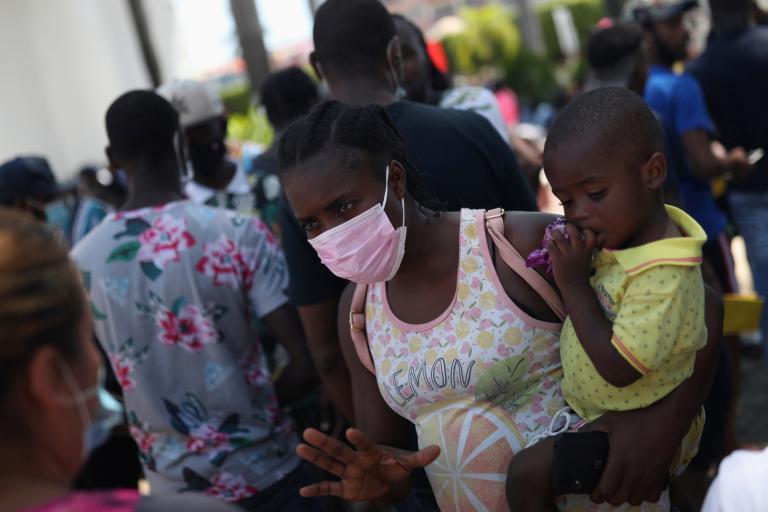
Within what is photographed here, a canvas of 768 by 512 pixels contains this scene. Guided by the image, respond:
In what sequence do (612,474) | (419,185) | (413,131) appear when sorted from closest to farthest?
(612,474) → (419,185) → (413,131)

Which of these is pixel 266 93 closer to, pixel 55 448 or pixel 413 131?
pixel 413 131

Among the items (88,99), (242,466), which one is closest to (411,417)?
(242,466)

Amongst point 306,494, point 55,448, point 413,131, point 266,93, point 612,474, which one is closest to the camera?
point 55,448

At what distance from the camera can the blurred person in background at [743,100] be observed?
191 inches

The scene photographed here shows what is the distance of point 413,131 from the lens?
293cm

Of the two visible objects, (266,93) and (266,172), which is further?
(266,93)

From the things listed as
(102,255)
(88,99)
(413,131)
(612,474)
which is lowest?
(88,99)

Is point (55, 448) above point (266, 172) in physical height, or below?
above

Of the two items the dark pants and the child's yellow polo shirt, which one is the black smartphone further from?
the dark pants

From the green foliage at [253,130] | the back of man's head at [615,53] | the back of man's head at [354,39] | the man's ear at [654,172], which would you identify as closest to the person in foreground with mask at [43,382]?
the man's ear at [654,172]

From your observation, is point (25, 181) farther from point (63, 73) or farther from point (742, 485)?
point (63, 73)

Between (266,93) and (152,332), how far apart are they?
2.28 metres

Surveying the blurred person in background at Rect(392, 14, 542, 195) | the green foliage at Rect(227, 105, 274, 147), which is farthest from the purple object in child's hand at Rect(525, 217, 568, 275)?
the green foliage at Rect(227, 105, 274, 147)

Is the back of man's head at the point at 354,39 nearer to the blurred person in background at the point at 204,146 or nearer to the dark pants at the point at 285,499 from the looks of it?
the blurred person in background at the point at 204,146
